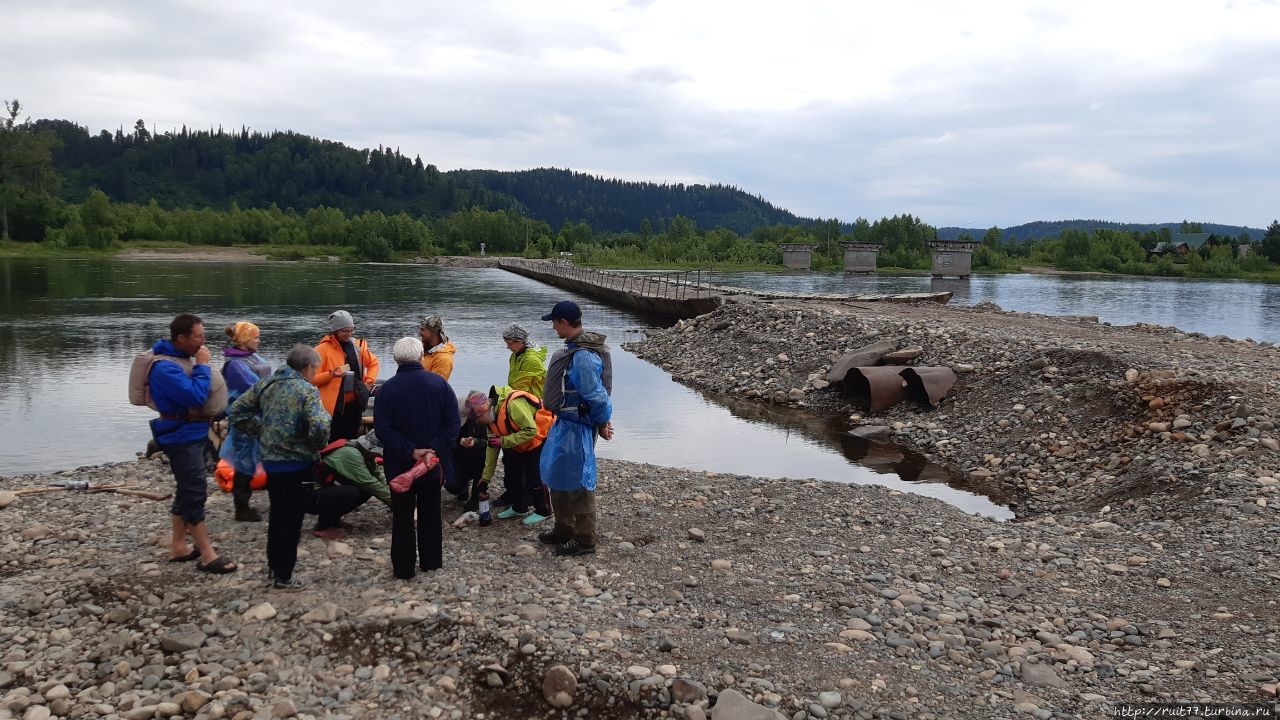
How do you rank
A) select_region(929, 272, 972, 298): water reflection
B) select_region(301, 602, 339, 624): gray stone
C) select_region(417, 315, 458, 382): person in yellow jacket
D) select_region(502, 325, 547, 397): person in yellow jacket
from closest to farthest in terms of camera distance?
select_region(301, 602, 339, 624): gray stone, select_region(502, 325, 547, 397): person in yellow jacket, select_region(417, 315, 458, 382): person in yellow jacket, select_region(929, 272, 972, 298): water reflection

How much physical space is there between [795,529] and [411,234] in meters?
141

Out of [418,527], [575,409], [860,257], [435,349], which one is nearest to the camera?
[418,527]

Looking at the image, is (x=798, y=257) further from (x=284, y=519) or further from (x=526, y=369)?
(x=284, y=519)

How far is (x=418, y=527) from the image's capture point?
6516 millimetres

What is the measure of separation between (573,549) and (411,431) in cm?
183

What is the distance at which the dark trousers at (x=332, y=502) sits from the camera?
7.38 m

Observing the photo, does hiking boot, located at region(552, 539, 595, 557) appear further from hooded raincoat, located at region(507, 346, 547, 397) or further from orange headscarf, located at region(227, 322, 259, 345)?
orange headscarf, located at region(227, 322, 259, 345)

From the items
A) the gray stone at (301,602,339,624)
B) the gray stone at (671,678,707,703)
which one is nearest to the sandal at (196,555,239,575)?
the gray stone at (301,602,339,624)

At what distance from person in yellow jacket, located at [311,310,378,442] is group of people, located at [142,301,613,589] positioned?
0.04 ft

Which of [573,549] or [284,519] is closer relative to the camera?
[284,519]

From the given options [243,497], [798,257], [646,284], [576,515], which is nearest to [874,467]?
[576,515]

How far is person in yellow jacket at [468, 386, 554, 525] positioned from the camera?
24.8ft

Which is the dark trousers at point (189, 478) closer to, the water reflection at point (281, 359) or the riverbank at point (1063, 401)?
the water reflection at point (281, 359)

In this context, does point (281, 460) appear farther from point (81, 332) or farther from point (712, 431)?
Result: point (81, 332)
